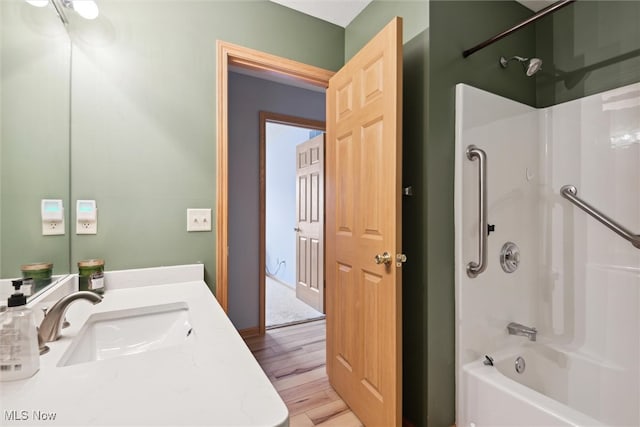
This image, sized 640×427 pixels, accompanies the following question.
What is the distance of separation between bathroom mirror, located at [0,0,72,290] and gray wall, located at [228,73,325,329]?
1438 mm

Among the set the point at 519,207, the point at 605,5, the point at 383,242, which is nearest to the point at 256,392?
the point at 383,242

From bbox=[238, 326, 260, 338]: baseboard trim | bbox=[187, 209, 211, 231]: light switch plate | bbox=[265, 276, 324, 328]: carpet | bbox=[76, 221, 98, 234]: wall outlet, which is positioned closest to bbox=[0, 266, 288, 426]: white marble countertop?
bbox=[76, 221, 98, 234]: wall outlet

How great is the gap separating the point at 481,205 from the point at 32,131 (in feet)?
6.09

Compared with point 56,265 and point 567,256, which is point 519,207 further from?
point 56,265

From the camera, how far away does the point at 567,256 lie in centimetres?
171

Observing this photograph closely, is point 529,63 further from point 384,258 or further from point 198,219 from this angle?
point 198,219

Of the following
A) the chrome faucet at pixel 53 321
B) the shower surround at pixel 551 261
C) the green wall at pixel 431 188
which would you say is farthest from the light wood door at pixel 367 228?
the chrome faucet at pixel 53 321

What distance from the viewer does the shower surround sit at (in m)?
1.46

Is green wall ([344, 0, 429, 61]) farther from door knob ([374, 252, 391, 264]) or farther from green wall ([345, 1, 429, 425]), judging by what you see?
door knob ([374, 252, 391, 264])

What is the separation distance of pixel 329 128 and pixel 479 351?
154 centimetres

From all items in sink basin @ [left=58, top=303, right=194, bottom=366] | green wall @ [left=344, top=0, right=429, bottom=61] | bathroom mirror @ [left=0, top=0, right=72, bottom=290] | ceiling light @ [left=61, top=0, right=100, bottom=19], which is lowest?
sink basin @ [left=58, top=303, right=194, bottom=366]

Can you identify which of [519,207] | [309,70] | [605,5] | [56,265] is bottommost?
[56,265]

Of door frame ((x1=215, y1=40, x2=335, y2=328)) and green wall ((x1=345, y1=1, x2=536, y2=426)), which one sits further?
door frame ((x1=215, y1=40, x2=335, y2=328))

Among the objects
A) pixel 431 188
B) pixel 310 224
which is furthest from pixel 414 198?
pixel 310 224
